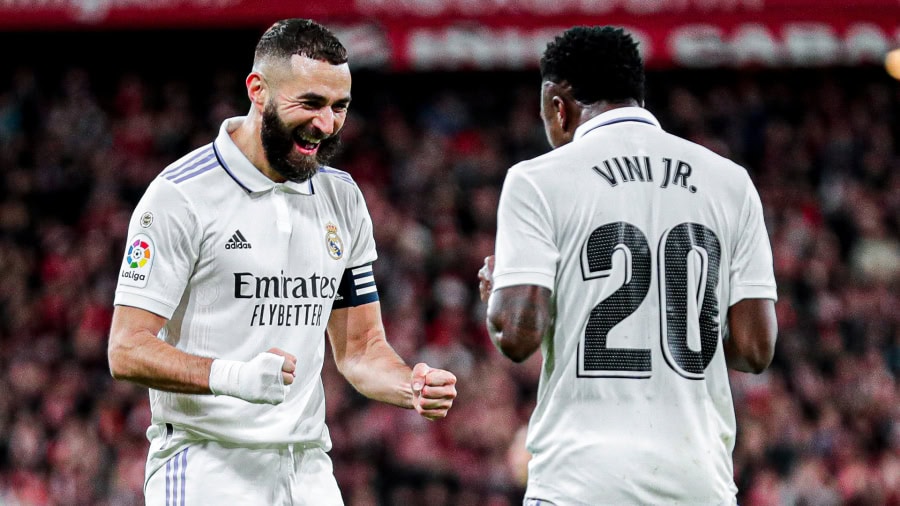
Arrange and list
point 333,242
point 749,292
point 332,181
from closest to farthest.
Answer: point 749,292 → point 333,242 → point 332,181

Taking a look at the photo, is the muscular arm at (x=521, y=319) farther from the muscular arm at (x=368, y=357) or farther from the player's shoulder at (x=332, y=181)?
the player's shoulder at (x=332, y=181)

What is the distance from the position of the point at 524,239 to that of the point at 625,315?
0.34 m

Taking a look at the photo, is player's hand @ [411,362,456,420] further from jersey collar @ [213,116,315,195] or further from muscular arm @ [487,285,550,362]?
jersey collar @ [213,116,315,195]

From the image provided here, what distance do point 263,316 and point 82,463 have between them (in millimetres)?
7359

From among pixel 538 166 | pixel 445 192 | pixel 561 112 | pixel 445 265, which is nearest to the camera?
pixel 538 166

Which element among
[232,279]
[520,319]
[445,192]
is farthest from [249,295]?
[445,192]

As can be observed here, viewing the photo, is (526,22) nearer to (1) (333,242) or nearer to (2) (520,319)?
(1) (333,242)

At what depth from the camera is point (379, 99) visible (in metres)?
16.0

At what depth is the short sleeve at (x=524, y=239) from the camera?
346 cm

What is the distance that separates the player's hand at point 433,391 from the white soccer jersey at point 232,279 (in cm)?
38

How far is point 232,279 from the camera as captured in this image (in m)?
3.96

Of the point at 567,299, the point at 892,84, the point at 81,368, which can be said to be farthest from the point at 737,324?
the point at 892,84

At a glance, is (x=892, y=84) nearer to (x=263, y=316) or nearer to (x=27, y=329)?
(x=27, y=329)

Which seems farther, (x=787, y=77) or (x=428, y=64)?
(x=787, y=77)
